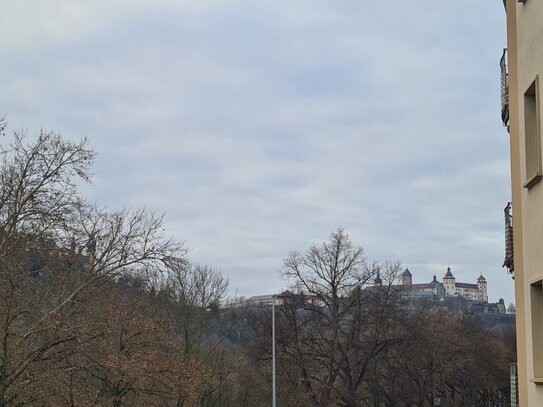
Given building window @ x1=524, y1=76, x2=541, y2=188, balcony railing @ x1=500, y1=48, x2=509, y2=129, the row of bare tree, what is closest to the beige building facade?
building window @ x1=524, y1=76, x2=541, y2=188

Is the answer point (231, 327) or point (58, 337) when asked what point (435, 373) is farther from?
point (58, 337)

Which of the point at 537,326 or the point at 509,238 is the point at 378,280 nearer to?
the point at 509,238

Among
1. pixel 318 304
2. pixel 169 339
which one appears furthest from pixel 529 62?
pixel 318 304

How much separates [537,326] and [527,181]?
198cm

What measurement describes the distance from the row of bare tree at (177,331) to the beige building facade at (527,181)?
1376 centimetres

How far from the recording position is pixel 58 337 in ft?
78.3

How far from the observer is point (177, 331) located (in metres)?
52.0

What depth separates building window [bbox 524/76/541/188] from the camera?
11195 mm

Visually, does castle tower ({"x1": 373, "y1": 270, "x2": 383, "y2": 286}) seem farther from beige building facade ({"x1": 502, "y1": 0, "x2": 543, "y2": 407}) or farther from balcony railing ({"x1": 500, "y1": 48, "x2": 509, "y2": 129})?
beige building facade ({"x1": 502, "y1": 0, "x2": 543, "y2": 407})

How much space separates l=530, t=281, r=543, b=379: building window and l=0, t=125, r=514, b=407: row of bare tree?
14.5 meters

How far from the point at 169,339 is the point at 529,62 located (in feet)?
86.9

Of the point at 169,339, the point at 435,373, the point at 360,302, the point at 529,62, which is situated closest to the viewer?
the point at 529,62

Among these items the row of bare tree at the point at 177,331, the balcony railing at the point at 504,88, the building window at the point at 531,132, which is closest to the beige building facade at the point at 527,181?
the building window at the point at 531,132

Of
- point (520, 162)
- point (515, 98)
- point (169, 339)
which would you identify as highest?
point (515, 98)
